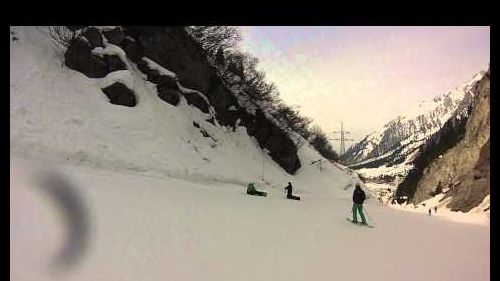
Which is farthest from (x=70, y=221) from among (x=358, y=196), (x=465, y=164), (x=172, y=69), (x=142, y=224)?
(x=465, y=164)

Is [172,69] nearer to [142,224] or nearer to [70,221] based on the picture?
[142,224]

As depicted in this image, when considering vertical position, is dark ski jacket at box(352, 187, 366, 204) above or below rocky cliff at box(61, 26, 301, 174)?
below

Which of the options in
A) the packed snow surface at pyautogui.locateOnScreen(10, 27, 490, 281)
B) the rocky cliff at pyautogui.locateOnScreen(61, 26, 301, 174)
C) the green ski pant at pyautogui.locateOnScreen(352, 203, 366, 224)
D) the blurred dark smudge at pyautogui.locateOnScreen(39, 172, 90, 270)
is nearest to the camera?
the blurred dark smudge at pyautogui.locateOnScreen(39, 172, 90, 270)

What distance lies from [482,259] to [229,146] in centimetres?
2666

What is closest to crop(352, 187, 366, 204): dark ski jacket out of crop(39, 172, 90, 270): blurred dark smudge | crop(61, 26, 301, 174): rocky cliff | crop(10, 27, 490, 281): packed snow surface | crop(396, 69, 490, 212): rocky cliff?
crop(10, 27, 490, 281): packed snow surface

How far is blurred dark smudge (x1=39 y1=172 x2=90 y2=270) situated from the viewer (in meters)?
8.43

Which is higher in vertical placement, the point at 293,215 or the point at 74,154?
the point at 74,154

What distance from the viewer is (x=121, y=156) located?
24312mm

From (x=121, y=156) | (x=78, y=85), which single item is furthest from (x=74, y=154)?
(x=78, y=85)

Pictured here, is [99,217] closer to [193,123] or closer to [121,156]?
[121,156]

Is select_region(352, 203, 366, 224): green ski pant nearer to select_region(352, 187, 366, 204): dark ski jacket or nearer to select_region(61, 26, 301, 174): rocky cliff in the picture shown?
select_region(352, 187, 366, 204): dark ski jacket

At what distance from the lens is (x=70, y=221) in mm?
10734

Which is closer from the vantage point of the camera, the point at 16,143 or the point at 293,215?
the point at 293,215

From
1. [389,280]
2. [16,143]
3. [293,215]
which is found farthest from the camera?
[16,143]
